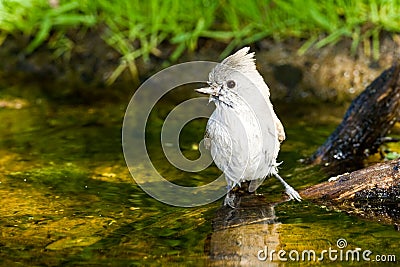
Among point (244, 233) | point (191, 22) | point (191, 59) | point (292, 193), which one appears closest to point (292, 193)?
point (292, 193)

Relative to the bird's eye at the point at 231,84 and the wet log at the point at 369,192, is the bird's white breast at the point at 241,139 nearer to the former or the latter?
the bird's eye at the point at 231,84

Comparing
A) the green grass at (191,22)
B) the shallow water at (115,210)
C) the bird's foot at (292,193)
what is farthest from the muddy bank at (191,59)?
the bird's foot at (292,193)

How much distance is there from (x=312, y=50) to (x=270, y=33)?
416 millimetres

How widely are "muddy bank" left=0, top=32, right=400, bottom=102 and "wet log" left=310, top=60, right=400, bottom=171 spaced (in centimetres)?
161

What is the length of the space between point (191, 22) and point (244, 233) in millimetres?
3573

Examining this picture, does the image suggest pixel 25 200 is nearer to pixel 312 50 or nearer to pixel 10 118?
pixel 10 118

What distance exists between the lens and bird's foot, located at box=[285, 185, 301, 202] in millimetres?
4004

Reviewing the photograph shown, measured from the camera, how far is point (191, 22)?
679 centimetres

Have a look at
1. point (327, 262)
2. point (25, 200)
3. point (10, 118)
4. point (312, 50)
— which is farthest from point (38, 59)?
point (327, 262)

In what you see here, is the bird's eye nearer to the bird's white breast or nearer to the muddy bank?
the bird's white breast

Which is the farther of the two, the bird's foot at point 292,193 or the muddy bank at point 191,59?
the muddy bank at point 191,59

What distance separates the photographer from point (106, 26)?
7.12m

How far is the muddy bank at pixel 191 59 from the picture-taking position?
6.48 m

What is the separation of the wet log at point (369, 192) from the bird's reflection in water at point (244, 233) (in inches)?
14.1
